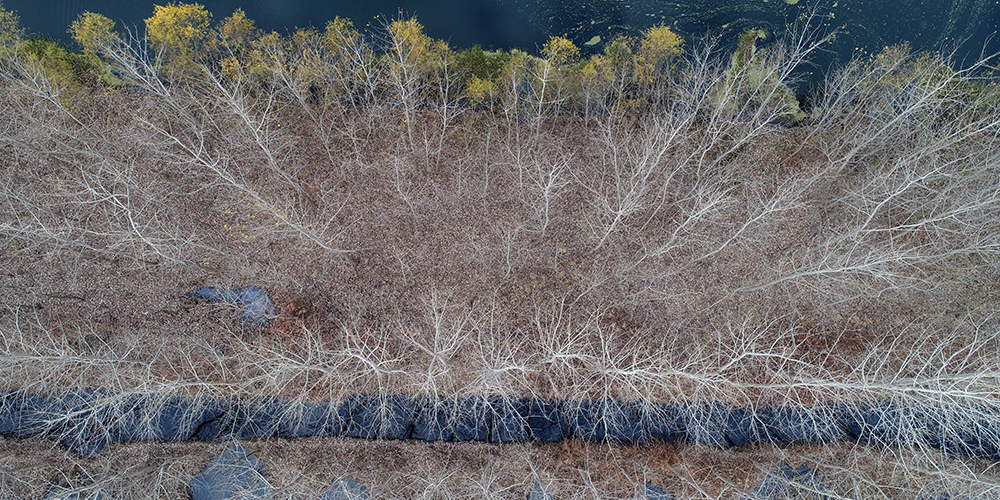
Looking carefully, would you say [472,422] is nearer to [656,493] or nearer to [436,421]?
[436,421]

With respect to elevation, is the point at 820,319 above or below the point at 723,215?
below

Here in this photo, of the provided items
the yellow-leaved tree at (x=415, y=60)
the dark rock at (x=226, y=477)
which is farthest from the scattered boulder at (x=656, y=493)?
the yellow-leaved tree at (x=415, y=60)

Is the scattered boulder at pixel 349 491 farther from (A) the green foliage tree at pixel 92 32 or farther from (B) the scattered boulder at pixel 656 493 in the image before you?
(A) the green foliage tree at pixel 92 32

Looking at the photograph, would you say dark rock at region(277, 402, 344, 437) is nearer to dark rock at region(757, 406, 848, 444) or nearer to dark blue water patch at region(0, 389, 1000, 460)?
dark blue water patch at region(0, 389, 1000, 460)

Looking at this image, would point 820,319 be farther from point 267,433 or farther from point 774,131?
point 267,433

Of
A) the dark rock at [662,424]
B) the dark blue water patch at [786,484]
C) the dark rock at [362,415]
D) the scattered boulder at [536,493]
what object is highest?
the dark rock at [362,415]

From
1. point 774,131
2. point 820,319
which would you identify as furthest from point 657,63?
point 820,319

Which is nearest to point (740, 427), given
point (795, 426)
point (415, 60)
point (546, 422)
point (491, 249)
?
point (795, 426)

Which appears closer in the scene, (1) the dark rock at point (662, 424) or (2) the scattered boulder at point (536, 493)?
(2) the scattered boulder at point (536, 493)
